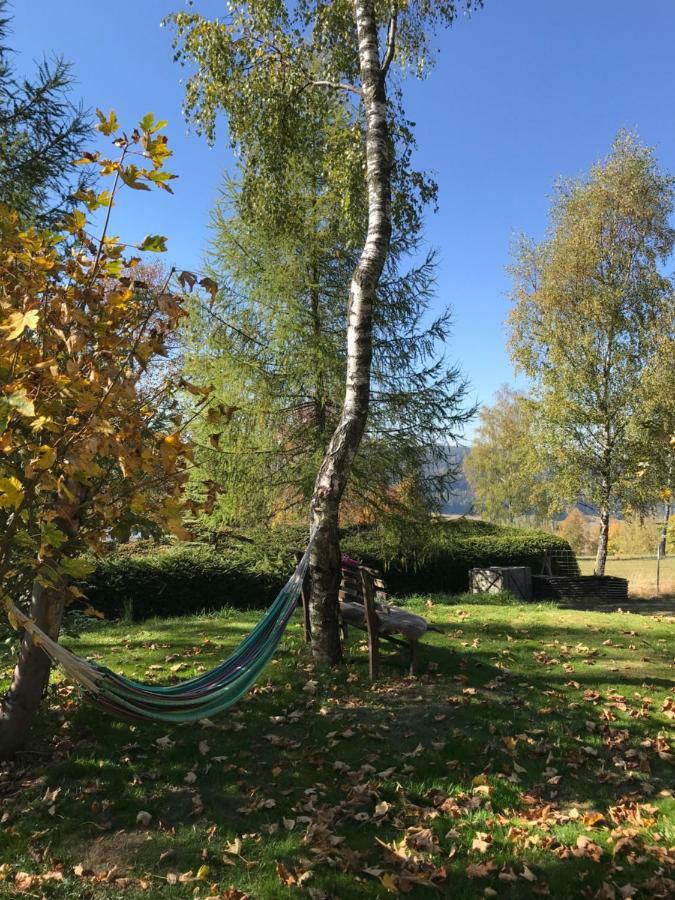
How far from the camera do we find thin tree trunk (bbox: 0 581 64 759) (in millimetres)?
3977

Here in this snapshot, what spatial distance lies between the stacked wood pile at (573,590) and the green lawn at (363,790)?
7.24m

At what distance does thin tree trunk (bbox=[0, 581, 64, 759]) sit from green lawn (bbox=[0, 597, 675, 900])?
19 cm

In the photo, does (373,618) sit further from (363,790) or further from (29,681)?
(29,681)

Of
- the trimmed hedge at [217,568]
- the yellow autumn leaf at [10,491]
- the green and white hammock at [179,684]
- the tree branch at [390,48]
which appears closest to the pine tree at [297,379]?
the trimmed hedge at [217,568]

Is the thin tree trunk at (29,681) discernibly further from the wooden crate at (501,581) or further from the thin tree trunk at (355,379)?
the wooden crate at (501,581)

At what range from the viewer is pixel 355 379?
18.9 ft

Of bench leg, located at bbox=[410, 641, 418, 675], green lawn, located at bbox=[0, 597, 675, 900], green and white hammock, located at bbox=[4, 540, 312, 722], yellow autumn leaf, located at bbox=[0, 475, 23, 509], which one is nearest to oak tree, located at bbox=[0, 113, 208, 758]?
yellow autumn leaf, located at bbox=[0, 475, 23, 509]

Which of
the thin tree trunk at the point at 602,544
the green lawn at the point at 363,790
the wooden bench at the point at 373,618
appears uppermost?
the thin tree trunk at the point at 602,544

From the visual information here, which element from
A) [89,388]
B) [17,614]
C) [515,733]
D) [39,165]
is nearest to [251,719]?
[515,733]

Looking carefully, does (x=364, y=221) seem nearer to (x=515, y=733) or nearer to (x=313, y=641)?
(x=313, y=641)

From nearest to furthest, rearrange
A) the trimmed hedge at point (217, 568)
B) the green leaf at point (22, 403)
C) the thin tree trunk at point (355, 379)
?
the green leaf at point (22, 403) → the thin tree trunk at point (355, 379) → the trimmed hedge at point (217, 568)

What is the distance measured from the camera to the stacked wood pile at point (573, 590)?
12.9m

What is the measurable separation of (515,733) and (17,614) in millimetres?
3507

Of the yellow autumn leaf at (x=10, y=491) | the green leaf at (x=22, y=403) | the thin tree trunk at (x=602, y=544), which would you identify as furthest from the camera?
the thin tree trunk at (x=602, y=544)
